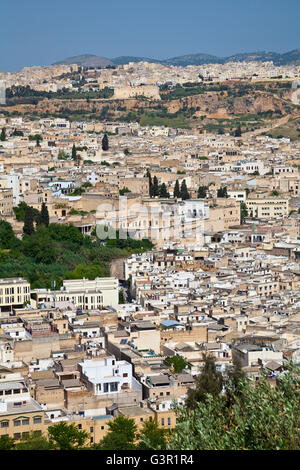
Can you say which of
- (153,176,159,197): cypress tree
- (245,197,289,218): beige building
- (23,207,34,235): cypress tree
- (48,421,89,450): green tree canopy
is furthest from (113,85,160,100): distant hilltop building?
(48,421,89,450): green tree canopy

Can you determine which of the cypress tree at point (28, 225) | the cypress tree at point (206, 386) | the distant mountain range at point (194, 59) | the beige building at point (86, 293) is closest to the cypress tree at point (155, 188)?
the cypress tree at point (28, 225)

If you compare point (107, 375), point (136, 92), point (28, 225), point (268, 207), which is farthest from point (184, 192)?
point (136, 92)

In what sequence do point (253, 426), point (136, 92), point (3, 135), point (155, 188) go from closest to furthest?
point (253, 426) → point (155, 188) → point (3, 135) → point (136, 92)

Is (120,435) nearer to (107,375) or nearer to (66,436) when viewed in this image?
(66,436)

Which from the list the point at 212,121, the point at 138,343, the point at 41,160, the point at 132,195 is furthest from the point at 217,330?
the point at 212,121

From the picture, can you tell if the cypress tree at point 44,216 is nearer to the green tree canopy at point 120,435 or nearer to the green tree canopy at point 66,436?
the green tree canopy at point 120,435

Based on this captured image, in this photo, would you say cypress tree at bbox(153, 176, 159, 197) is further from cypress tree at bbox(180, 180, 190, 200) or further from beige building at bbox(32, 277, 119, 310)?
beige building at bbox(32, 277, 119, 310)

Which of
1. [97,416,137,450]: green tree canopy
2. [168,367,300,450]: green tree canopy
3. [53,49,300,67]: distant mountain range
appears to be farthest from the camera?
[53,49,300,67]: distant mountain range
